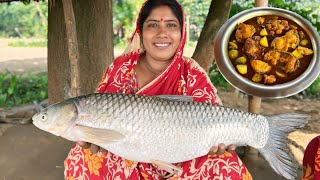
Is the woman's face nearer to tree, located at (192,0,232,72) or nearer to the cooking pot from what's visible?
the cooking pot

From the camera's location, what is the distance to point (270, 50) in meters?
2.52

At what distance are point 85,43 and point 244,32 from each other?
2071mm

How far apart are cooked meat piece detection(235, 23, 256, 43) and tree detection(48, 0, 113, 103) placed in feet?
6.48

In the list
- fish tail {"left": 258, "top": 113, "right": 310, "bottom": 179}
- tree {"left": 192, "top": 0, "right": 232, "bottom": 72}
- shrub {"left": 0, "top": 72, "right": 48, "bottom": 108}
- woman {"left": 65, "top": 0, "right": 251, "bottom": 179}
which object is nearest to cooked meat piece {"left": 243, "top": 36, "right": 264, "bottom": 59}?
woman {"left": 65, "top": 0, "right": 251, "bottom": 179}

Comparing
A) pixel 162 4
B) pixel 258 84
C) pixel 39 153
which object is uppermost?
pixel 162 4

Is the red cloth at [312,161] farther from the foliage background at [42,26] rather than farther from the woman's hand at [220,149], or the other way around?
the foliage background at [42,26]

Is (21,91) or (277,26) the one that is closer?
(277,26)

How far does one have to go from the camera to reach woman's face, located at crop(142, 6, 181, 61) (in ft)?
7.51

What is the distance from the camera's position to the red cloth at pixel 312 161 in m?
2.08

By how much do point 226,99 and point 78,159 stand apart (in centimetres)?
473

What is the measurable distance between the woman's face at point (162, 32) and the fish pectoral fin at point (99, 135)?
2.16ft

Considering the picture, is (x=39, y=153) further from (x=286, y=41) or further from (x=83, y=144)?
(x=286, y=41)

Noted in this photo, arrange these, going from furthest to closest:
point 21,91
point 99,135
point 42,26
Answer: point 42,26 < point 21,91 < point 99,135

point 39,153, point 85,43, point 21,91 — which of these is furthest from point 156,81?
point 21,91
